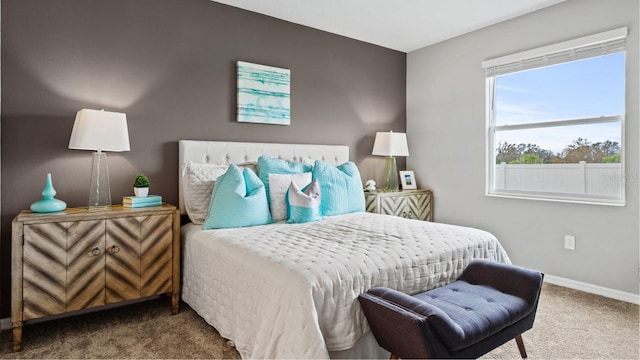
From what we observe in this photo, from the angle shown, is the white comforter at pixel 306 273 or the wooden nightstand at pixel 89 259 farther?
the wooden nightstand at pixel 89 259

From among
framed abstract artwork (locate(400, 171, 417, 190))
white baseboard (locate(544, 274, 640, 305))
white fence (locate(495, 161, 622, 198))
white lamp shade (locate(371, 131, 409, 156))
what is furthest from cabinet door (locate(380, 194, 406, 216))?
white baseboard (locate(544, 274, 640, 305))

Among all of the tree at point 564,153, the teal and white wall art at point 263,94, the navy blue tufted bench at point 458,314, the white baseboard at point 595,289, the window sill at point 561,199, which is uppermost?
the teal and white wall art at point 263,94

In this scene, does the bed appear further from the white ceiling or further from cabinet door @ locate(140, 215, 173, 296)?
the white ceiling

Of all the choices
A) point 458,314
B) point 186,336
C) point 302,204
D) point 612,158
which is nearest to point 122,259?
point 186,336

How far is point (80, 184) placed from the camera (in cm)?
271

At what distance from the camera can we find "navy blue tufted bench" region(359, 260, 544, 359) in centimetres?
148

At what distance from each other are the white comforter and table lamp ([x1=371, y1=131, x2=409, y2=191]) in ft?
4.91

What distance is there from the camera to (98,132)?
2.45m

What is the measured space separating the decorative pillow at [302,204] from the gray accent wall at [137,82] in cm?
88

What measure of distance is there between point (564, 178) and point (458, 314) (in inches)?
94.5

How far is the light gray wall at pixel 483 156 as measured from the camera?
2949mm

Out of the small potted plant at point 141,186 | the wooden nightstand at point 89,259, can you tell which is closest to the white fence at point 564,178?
the wooden nightstand at point 89,259

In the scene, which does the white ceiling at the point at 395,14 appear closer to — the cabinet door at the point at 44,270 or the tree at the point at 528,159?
the tree at the point at 528,159

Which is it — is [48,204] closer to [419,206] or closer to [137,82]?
[137,82]
